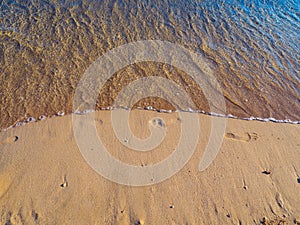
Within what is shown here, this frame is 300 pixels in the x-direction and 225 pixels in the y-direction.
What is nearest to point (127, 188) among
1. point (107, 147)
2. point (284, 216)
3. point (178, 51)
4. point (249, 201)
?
point (107, 147)

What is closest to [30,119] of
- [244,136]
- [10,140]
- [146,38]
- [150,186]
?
[10,140]

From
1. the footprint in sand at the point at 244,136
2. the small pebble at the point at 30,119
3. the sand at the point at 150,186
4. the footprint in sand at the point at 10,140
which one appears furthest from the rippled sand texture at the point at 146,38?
the sand at the point at 150,186

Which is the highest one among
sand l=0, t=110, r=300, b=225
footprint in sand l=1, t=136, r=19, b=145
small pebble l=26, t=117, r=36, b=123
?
small pebble l=26, t=117, r=36, b=123

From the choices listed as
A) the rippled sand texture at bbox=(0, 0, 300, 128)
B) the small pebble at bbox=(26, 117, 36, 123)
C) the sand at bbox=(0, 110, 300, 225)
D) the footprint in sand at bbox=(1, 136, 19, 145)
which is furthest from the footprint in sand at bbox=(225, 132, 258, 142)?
the footprint in sand at bbox=(1, 136, 19, 145)

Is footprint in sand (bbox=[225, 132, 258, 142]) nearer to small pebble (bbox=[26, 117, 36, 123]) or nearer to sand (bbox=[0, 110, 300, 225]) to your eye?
sand (bbox=[0, 110, 300, 225])

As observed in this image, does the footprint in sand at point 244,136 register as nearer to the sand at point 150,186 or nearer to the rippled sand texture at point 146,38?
the sand at point 150,186

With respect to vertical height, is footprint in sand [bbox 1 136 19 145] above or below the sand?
above
